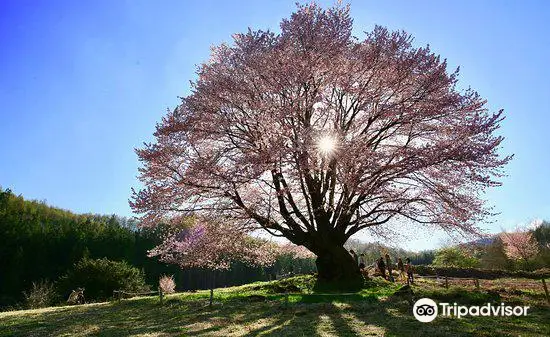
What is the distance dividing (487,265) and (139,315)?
48.8m

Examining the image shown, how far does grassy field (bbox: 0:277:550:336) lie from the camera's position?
8.30 m

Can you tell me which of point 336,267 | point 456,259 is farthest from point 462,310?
point 456,259

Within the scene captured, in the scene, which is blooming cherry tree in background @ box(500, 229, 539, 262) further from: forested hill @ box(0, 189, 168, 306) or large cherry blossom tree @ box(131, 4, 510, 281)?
forested hill @ box(0, 189, 168, 306)

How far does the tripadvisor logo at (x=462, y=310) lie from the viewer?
31.5ft

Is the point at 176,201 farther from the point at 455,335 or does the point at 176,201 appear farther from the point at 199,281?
the point at 199,281

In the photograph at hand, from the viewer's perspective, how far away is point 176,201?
53.0 ft

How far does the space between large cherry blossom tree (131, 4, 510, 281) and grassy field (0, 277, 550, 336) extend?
361cm

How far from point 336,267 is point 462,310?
6465 millimetres

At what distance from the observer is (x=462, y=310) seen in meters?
10.1

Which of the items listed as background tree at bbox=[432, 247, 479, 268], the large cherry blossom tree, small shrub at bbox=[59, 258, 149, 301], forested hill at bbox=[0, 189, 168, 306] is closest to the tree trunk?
the large cherry blossom tree

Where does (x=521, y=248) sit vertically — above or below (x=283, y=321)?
above

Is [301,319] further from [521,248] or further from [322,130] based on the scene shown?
[521,248]

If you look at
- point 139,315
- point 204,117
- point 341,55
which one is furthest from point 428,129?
point 139,315

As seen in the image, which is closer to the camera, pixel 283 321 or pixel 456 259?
pixel 283 321
